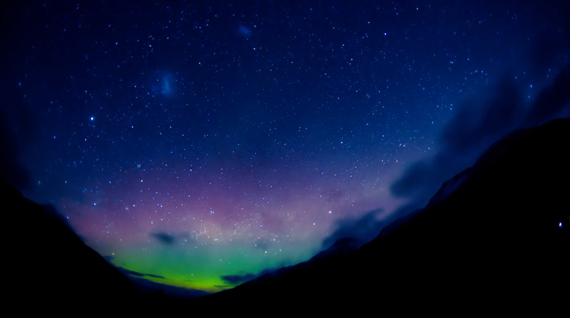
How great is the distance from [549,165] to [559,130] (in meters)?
2.43

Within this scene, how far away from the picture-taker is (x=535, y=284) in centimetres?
1102

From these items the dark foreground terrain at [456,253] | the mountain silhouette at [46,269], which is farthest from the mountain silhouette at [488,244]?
the mountain silhouette at [46,269]

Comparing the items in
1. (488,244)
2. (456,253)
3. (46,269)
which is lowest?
(456,253)

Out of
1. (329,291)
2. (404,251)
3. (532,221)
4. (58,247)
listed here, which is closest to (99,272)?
(58,247)

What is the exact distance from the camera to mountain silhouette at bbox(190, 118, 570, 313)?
1111 centimetres

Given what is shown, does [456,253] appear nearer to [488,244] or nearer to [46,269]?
[488,244]

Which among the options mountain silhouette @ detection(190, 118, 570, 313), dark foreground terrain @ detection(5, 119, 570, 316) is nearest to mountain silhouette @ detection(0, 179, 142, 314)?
dark foreground terrain @ detection(5, 119, 570, 316)

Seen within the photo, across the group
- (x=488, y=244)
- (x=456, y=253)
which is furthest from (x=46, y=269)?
(x=488, y=244)

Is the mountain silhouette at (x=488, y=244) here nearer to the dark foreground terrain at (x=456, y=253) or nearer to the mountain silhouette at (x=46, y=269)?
the dark foreground terrain at (x=456, y=253)

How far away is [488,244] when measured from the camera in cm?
1659

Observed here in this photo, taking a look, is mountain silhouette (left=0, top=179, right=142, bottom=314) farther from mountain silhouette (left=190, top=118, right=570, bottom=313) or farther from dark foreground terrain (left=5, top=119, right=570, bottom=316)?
mountain silhouette (left=190, top=118, right=570, bottom=313)

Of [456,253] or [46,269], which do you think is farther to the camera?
[456,253]

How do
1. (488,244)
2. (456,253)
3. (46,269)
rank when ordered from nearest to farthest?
(46,269)
(488,244)
(456,253)

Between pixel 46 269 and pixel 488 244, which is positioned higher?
pixel 46 269
